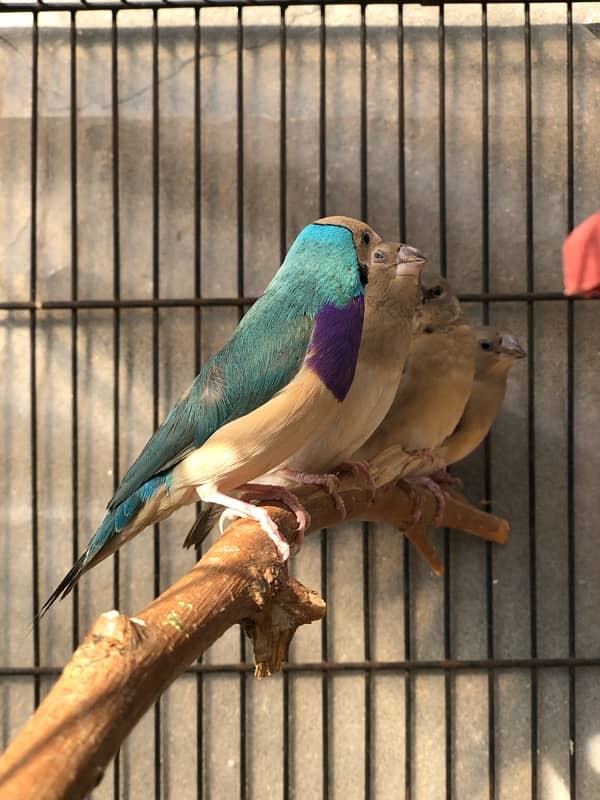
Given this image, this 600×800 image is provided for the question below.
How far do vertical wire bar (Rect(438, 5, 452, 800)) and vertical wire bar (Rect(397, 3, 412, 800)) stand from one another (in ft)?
0.26

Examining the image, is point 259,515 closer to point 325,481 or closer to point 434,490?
point 325,481

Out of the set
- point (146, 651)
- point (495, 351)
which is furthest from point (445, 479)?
point (146, 651)

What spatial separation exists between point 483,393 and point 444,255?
0.33m

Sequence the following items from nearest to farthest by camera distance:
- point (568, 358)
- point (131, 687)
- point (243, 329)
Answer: point (131, 687) → point (243, 329) → point (568, 358)

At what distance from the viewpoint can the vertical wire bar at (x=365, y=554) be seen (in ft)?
6.68

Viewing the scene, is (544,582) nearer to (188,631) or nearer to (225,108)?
(225,108)

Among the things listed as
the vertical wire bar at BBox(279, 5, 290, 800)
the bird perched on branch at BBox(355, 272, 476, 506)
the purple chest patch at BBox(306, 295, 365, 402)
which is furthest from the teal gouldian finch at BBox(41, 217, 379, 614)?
the vertical wire bar at BBox(279, 5, 290, 800)

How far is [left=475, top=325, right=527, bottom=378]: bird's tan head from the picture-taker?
188 centimetres

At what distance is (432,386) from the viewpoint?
5.86 ft

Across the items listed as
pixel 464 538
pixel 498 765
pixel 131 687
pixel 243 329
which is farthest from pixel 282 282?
pixel 498 765

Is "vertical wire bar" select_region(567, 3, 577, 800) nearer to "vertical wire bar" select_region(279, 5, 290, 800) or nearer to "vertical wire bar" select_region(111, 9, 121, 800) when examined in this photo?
"vertical wire bar" select_region(279, 5, 290, 800)

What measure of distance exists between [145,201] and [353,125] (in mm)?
495

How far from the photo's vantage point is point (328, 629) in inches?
83.3

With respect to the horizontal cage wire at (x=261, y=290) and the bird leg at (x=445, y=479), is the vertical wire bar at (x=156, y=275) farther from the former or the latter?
the bird leg at (x=445, y=479)
